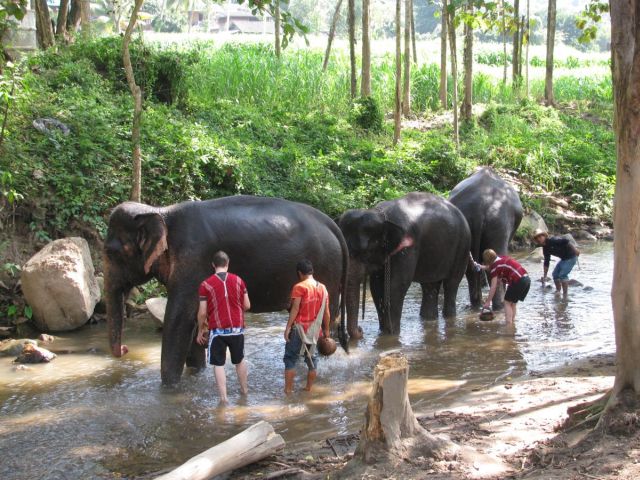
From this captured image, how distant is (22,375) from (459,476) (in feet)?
15.8

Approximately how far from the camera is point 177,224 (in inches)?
286

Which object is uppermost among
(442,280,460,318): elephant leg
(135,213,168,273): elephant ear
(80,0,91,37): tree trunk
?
(80,0,91,37): tree trunk

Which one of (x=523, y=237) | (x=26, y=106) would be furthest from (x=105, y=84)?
(x=523, y=237)

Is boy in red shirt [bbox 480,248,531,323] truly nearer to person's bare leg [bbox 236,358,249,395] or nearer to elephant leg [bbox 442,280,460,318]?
elephant leg [bbox 442,280,460,318]

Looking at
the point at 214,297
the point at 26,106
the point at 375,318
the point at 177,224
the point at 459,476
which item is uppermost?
the point at 26,106

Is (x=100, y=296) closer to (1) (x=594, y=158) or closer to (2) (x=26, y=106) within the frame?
(2) (x=26, y=106)

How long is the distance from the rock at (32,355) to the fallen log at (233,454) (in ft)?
12.7

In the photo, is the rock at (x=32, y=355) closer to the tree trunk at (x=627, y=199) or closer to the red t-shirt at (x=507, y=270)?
the red t-shirt at (x=507, y=270)

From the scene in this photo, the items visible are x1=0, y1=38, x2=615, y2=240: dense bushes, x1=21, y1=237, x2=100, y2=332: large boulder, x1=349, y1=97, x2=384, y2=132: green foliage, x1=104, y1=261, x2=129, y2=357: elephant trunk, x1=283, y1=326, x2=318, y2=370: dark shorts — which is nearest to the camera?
x1=283, y1=326, x2=318, y2=370: dark shorts

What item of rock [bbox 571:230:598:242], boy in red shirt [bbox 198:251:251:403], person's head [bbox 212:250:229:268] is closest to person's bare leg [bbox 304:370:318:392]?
boy in red shirt [bbox 198:251:251:403]

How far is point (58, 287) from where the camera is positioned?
30.3 ft

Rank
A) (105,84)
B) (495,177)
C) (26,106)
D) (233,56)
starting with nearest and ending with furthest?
1. (26,106)
2. (495,177)
3. (105,84)
4. (233,56)

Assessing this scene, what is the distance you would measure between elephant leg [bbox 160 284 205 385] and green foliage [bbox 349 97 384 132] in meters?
12.7

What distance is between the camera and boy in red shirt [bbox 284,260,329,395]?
693cm
